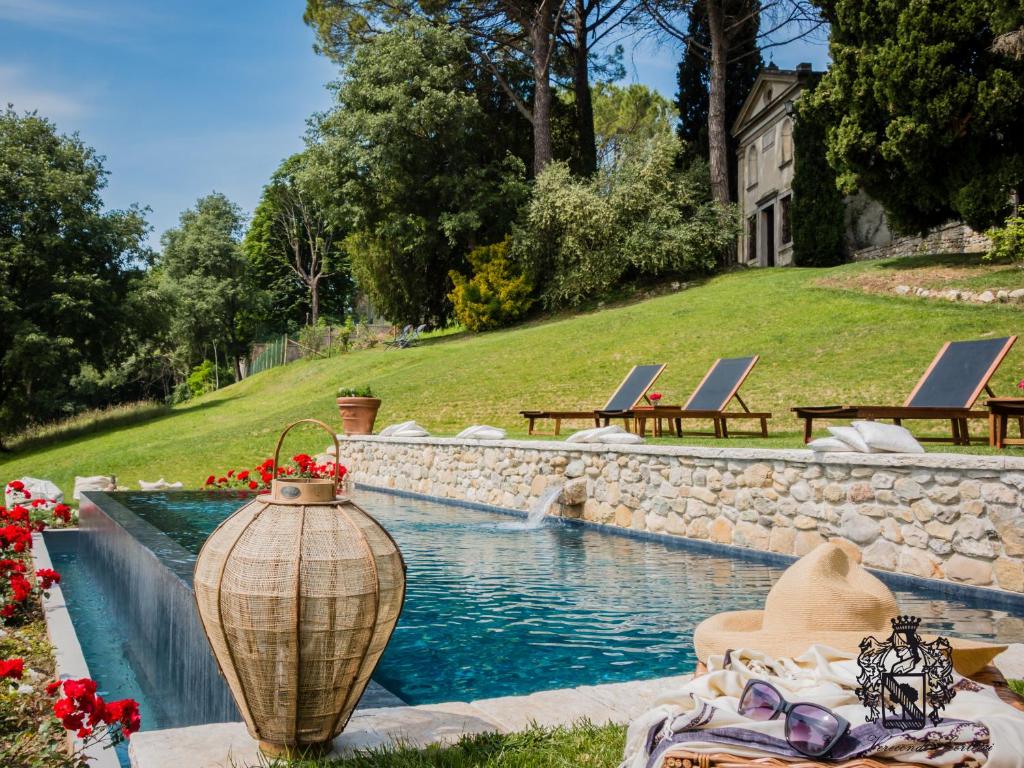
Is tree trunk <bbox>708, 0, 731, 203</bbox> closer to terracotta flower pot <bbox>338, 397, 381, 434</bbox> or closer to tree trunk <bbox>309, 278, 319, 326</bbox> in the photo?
terracotta flower pot <bbox>338, 397, 381, 434</bbox>

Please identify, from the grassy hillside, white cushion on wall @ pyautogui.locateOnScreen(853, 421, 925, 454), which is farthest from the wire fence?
white cushion on wall @ pyautogui.locateOnScreen(853, 421, 925, 454)

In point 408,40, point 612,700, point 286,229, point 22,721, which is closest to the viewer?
point 612,700

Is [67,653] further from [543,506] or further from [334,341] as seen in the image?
[334,341]

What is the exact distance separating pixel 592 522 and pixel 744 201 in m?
25.7

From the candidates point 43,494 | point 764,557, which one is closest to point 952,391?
point 764,557

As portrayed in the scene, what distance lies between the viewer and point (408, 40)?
26234mm

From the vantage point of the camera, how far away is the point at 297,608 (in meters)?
2.07

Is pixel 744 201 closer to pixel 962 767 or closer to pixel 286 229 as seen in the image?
pixel 286 229

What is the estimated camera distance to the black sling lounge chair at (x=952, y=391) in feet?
25.9

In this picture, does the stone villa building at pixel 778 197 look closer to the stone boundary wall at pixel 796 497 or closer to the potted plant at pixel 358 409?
the potted plant at pixel 358 409

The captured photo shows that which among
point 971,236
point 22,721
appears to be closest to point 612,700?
point 22,721

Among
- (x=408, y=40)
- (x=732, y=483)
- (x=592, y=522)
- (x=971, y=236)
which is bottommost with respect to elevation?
(x=592, y=522)

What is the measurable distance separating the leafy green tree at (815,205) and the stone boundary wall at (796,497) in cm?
1702

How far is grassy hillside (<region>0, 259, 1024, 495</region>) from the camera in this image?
13.6 meters
